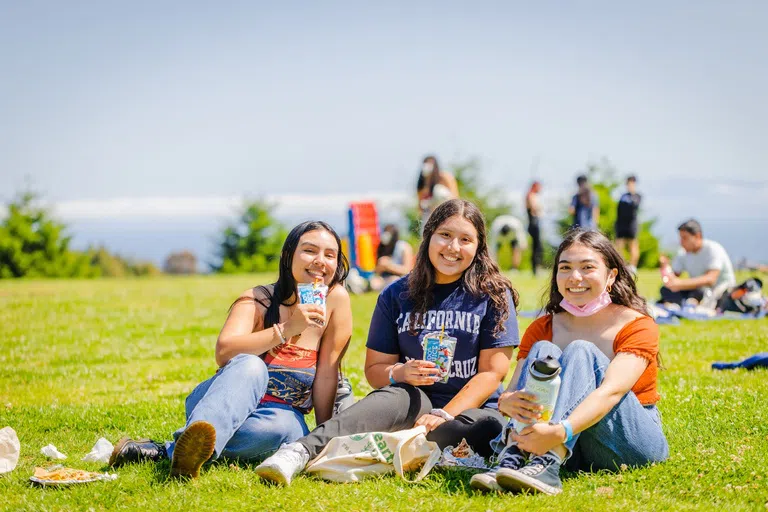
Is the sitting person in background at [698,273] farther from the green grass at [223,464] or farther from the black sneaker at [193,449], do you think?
the black sneaker at [193,449]

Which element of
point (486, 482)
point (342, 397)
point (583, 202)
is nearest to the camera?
point (486, 482)

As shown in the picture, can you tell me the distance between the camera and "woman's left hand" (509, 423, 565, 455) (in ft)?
12.1

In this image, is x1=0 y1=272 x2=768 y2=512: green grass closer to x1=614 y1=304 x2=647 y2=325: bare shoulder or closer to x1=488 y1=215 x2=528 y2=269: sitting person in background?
x1=614 y1=304 x2=647 y2=325: bare shoulder

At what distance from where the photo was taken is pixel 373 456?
4.11 meters

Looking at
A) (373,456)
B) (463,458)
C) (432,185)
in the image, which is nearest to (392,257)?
(432,185)

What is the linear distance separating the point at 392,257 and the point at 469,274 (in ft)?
31.9

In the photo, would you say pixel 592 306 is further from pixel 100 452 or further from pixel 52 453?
pixel 52 453

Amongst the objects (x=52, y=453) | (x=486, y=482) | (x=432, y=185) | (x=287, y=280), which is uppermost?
(x=432, y=185)

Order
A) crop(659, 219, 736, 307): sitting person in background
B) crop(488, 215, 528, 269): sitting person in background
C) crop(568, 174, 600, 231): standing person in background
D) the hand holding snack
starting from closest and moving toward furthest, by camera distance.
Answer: the hand holding snack → crop(659, 219, 736, 307): sitting person in background → crop(568, 174, 600, 231): standing person in background → crop(488, 215, 528, 269): sitting person in background

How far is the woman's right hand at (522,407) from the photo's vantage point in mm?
3674

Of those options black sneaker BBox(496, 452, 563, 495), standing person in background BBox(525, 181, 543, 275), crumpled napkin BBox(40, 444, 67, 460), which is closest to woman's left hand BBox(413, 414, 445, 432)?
black sneaker BBox(496, 452, 563, 495)

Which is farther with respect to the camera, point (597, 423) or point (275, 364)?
point (275, 364)

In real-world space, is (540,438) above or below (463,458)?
above

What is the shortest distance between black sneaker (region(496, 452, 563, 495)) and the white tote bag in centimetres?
51
